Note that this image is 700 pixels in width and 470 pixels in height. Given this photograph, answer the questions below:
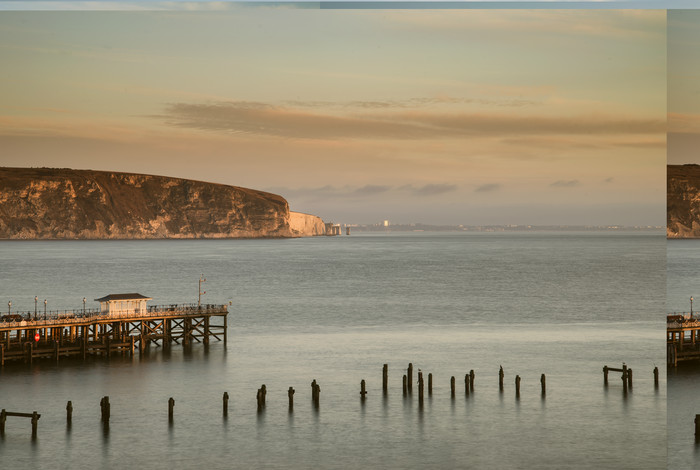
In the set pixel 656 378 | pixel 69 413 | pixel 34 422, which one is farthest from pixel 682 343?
pixel 34 422

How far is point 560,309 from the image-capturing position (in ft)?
274

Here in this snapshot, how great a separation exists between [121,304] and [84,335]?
3453mm

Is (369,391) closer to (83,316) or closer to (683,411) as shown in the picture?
(683,411)

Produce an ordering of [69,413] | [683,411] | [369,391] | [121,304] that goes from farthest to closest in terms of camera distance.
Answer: [121,304], [369,391], [683,411], [69,413]

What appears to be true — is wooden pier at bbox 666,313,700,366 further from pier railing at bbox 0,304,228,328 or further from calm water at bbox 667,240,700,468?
pier railing at bbox 0,304,228,328

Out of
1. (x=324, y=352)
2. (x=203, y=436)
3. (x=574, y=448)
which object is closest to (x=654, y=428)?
(x=574, y=448)

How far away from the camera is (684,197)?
21.5 meters

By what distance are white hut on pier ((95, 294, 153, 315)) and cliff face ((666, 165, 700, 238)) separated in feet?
97.6

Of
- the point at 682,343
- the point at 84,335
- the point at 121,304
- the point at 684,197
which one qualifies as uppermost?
the point at 684,197

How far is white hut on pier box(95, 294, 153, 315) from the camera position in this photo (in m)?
49.7

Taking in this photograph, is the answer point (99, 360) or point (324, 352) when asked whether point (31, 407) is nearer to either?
point (99, 360)

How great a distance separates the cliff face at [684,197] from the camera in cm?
1555

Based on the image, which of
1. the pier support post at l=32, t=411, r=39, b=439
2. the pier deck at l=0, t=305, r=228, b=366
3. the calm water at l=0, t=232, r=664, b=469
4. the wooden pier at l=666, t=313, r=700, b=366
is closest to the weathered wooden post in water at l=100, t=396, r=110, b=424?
the calm water at l=0, t=232, r=664, b=469

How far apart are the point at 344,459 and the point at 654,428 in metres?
12.7
